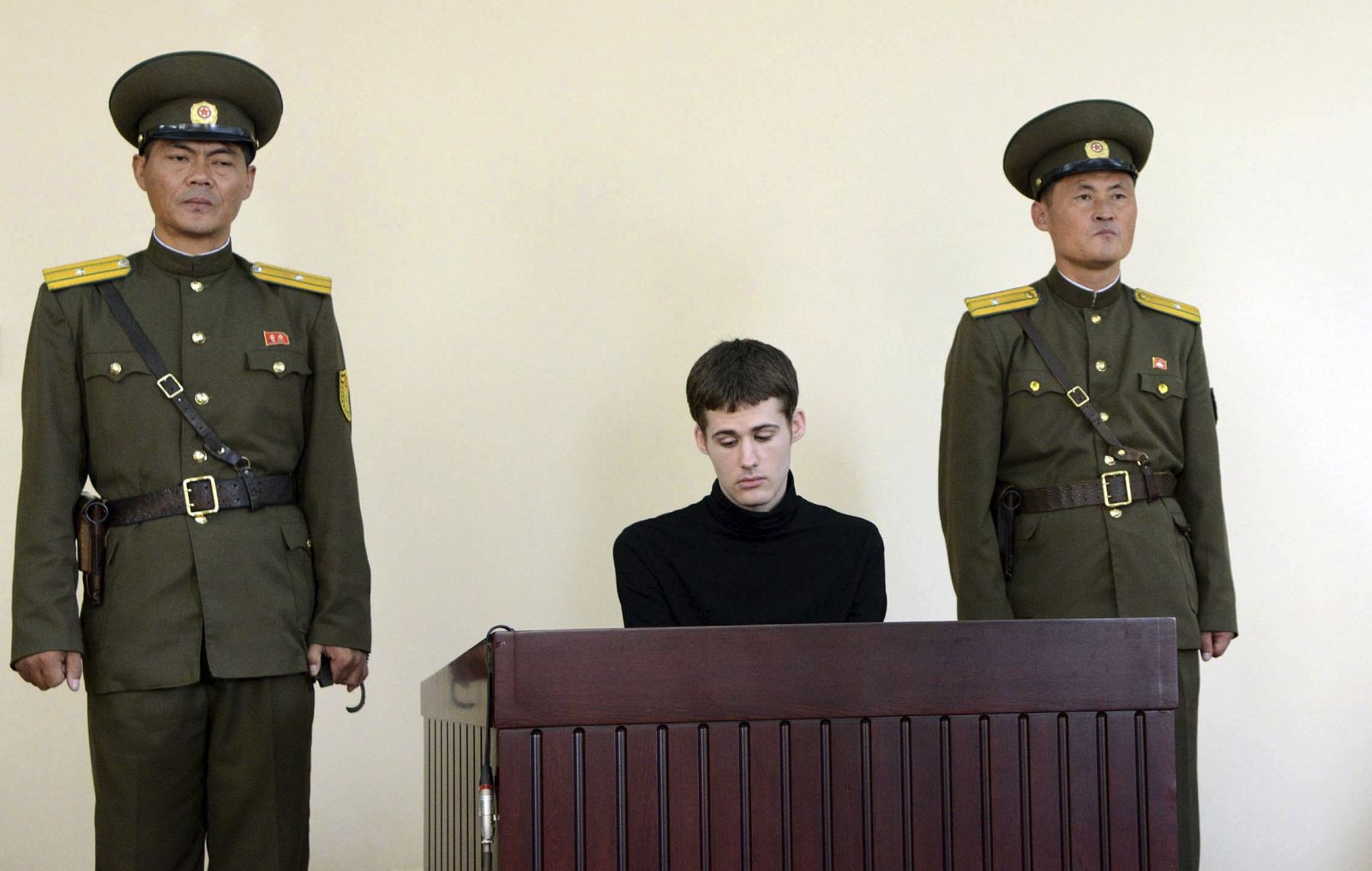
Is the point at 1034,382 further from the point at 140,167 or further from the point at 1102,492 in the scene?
the point at 140,167

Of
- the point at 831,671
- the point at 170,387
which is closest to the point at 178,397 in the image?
the point at 170,387

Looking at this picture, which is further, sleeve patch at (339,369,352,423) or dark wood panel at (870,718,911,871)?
sleeve patch at (339,369,352,423)

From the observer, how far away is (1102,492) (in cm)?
270

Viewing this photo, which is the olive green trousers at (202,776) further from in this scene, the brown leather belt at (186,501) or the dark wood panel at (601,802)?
the dark wood panel at (601,802)

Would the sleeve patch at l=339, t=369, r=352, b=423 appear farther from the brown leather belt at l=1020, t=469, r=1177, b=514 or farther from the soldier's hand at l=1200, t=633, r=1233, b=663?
the soldier's hand at l=1200, t=633, r=1233, b=663

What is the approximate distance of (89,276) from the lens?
7.98 ft

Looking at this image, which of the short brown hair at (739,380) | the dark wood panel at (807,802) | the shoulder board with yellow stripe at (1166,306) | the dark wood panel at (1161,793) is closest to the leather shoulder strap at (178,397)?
the short brown hair at (739,380)

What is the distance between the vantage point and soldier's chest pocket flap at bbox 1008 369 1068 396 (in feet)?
9.10

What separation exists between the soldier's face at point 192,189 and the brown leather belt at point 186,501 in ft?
1.33

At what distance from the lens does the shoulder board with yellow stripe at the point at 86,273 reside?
241cm

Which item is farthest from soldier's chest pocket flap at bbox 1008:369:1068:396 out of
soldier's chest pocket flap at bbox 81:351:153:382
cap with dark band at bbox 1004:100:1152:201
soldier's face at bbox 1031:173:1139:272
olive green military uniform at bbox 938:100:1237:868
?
soldier's chest pocket flap at bbox 81:351:153:382

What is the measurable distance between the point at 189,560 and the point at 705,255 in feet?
5.89

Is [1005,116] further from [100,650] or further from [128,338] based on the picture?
[100,650]

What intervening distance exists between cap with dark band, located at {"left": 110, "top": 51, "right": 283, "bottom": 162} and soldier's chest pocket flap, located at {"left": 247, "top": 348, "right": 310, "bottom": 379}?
1.17 feet
